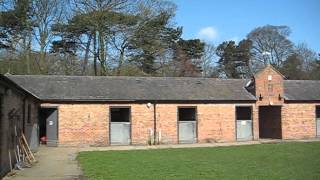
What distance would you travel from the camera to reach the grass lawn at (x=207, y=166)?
14617mm

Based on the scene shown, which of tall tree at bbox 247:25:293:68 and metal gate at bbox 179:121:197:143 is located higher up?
tall tree at bbox 247:25:293:68

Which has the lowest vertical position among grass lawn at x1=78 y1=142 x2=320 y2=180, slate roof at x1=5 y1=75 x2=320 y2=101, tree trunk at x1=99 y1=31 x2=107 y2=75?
grass lawn at x1=78 y1=142 x2=320 y2=180

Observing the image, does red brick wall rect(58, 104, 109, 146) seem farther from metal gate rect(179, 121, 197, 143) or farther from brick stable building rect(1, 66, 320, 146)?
metal gate rect(179, 121, 197, 143)

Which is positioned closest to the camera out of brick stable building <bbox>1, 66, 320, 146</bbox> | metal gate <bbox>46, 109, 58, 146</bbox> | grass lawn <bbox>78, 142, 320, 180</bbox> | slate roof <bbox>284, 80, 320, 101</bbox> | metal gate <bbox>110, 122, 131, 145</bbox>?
grass lawn <bbox>78, 142, 320, 180</bbox>

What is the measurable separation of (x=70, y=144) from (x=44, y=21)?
662 inches

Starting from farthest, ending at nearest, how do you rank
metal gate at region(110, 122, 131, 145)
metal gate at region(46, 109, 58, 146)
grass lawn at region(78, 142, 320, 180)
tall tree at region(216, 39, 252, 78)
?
tall tree at region(216, 39, 252, 78) → metal gate at region(110, 122, 131, 145) → metal gate at region(46, 109, 58, 146) → grass lawn at region(78, 142, 320, 180)

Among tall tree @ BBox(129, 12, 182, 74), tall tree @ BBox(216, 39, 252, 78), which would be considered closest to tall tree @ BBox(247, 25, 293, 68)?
tall tree @ BBox(216, 39, 252, 78)

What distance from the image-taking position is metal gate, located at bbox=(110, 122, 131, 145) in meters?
30.6

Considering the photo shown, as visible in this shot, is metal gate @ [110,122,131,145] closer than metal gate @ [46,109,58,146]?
No

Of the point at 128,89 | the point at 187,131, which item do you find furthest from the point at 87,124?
the point at 187,131

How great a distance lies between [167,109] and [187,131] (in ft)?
6.23

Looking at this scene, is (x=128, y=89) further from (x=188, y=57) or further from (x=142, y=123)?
(x=188, y=57)

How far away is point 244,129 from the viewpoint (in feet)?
110

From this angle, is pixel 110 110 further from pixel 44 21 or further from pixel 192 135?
pixel 44 21
